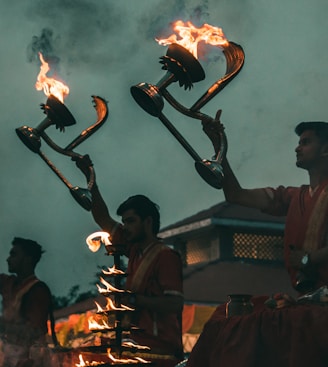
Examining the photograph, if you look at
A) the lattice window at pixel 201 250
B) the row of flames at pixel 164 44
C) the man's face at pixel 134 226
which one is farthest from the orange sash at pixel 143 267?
the lattice window at pixel 201 250

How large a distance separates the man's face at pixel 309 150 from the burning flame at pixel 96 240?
1510mm

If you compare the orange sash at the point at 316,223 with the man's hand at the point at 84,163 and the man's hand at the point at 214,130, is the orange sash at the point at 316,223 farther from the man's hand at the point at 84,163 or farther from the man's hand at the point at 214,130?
the man's hand at the point at 84,163

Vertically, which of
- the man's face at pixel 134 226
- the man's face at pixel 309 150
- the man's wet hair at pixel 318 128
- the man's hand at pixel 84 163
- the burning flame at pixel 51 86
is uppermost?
the burning flame at pixel 51 86

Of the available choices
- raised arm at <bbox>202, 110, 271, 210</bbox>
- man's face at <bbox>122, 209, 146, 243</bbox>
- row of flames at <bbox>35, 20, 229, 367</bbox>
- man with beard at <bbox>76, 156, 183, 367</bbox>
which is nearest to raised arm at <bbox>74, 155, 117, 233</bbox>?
A: man with beard at <bbox>76, 156, 183, 367</bbox>

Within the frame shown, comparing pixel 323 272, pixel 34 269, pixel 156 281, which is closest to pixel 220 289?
pixel 34 269

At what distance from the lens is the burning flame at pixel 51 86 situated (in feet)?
26.7

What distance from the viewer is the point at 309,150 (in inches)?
248

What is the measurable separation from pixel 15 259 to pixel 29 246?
0.65 feet

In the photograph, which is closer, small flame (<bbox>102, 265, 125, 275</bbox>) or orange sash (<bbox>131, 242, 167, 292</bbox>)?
small flame (<bbox>102, 265, 125, 275</bbox>)

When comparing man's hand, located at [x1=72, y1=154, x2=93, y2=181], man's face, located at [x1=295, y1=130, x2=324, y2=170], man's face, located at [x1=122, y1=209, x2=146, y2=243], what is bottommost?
man's face, located at [x1=122, y1=209, x2=146, y2=243]

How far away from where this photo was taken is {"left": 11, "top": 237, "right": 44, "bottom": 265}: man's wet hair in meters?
9.11

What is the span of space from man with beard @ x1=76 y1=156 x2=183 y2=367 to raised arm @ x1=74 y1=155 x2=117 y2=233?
0.30m

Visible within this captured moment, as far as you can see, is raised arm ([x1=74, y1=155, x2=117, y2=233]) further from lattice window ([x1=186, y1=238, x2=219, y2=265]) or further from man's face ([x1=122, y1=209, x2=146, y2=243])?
lattice window ([x1=186, y1=238, x2=219, y2=265])

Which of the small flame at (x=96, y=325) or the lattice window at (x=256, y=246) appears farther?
the lattice window at (x=256, y=246)
